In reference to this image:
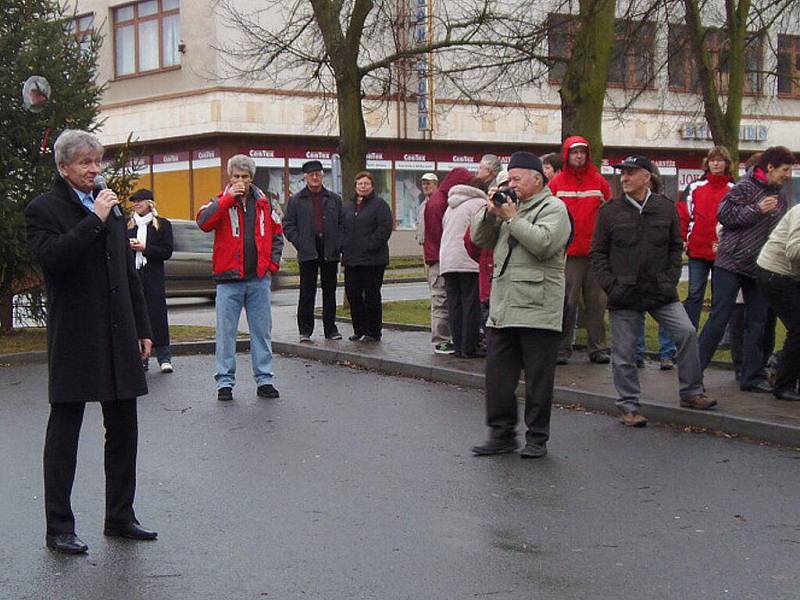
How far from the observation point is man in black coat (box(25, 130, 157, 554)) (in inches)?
242

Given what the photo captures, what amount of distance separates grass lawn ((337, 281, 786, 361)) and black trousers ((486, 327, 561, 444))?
14.4 feet

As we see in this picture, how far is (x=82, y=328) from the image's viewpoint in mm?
6246

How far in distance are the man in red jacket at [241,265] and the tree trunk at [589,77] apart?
15.4 feet

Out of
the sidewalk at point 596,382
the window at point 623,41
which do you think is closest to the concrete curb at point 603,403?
the sidewalk at point 596,382

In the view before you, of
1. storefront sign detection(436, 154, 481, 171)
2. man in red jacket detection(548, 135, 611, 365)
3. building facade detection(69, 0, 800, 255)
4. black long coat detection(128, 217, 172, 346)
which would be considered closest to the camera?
man in red jacket detection(548, 135, 611, 365)

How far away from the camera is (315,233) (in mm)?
14680

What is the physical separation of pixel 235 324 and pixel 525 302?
12.0 ft

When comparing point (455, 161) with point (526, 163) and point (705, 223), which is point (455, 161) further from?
point (526, 163)

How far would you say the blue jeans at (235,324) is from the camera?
1110 cm

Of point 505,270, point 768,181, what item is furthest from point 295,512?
point 768,181

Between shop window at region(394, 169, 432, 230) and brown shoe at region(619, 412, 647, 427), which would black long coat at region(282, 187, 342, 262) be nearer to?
brown shoe at region(619, 412, 647, 427)

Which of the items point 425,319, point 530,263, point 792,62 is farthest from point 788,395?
point 792,62

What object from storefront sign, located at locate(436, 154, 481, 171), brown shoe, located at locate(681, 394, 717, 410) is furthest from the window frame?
brown shoe, located at locate(681, 394, 717, 410)

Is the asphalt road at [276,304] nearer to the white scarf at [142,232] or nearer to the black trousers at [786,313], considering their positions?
the white scarf at [142,232]
